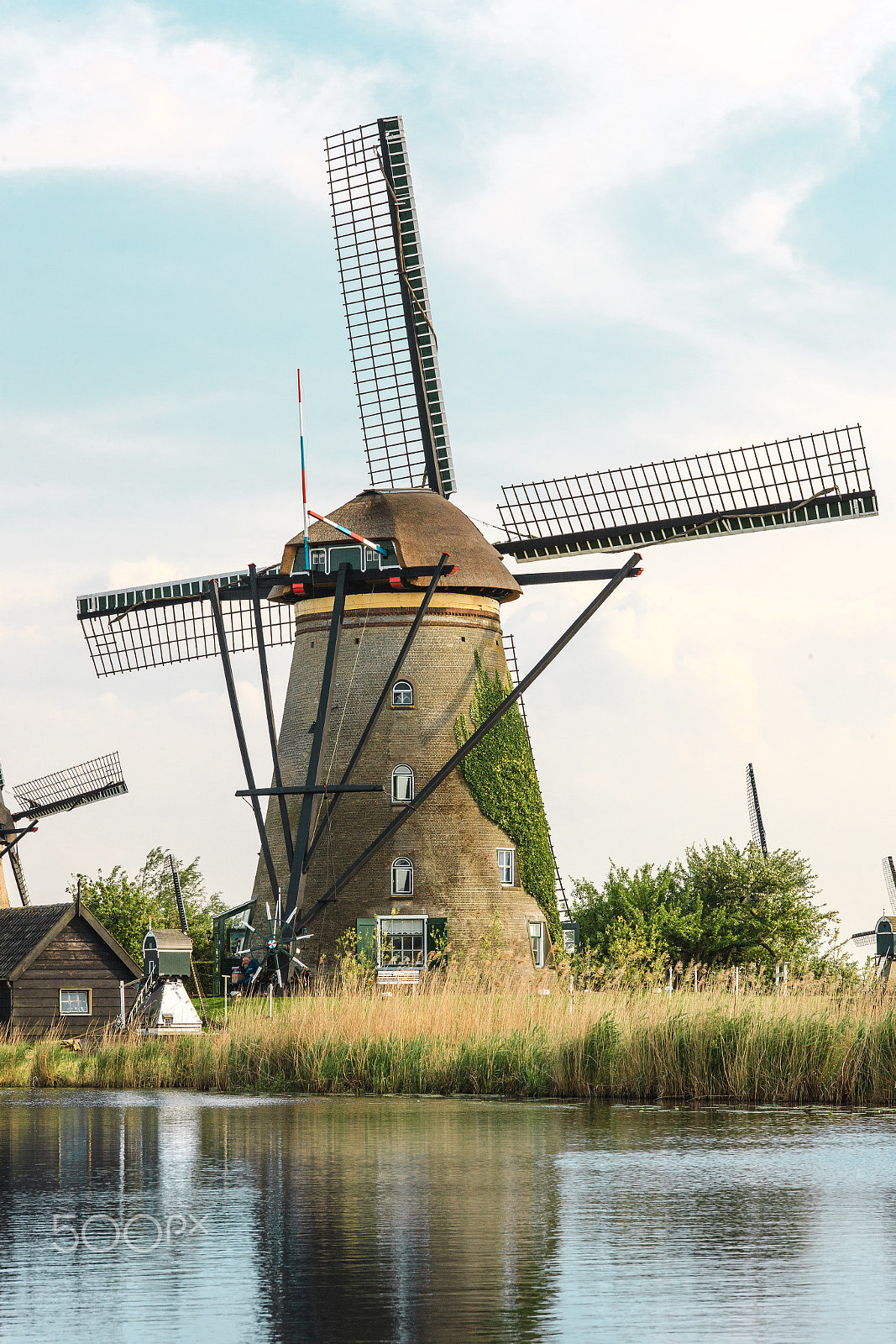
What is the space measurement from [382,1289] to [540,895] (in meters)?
27.4

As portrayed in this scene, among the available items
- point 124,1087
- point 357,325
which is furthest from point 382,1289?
point 357,325

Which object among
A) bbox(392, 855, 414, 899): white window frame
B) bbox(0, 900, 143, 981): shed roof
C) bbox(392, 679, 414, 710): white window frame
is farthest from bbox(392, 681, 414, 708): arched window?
bbox(0, 900, 143, 981): shed roof

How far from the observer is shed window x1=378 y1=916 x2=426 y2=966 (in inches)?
1287

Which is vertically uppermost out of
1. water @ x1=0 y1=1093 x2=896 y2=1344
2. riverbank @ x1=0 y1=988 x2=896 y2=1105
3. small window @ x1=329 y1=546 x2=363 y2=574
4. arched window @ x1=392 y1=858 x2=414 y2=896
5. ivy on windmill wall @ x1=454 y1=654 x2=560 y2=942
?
small window @ x1=329 y1=546 x2=363 y2=574

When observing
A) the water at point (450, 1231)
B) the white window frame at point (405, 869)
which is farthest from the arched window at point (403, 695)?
the water at point (450, 1231)

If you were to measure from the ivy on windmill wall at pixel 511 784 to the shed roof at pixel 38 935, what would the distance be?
732cm

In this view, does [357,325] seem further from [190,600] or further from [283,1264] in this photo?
[283,1264]

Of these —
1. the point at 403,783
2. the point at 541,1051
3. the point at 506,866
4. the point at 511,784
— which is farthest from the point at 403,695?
the point at 541,1051

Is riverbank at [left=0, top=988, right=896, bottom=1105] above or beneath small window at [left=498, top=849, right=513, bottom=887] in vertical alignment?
beneath

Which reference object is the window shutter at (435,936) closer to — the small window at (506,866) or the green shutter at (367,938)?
the green shutter at (367,938)

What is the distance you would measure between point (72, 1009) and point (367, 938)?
18.1 feet

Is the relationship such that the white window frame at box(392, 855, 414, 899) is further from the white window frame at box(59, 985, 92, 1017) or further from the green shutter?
the white window frame at box(59, 985, 92, 1017)

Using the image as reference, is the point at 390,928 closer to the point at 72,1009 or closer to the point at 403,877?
the point at 403,877

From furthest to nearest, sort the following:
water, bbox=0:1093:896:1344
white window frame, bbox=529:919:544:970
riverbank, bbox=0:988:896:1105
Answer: white window frame, bbox=529:919:544:970
riverbank, bbox=0:988:896:1105
water, bbox=0:1093:896:1344
